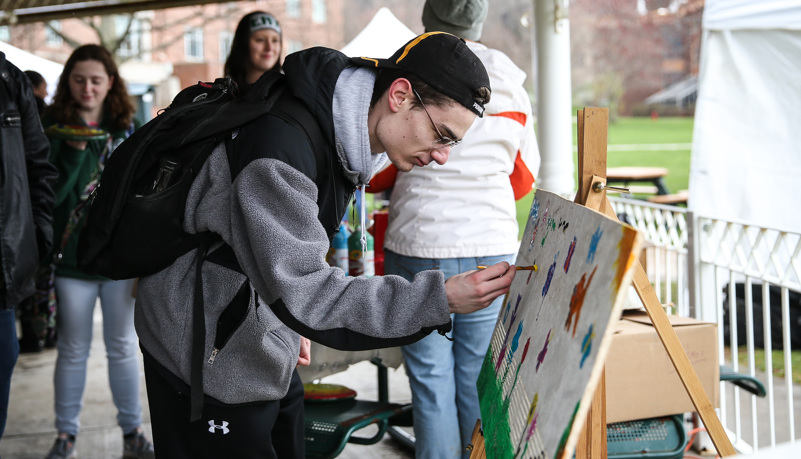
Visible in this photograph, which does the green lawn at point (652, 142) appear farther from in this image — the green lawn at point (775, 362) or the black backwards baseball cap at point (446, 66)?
the black backwards baseball cap at point (446, 66)

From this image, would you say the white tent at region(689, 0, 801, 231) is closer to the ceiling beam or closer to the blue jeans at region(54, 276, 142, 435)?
the ceiling beam

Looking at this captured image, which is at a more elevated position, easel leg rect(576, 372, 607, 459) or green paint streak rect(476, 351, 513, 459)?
green paint streak rect(476, 351, 513, 459)

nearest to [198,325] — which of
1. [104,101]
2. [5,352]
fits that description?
[5,352]

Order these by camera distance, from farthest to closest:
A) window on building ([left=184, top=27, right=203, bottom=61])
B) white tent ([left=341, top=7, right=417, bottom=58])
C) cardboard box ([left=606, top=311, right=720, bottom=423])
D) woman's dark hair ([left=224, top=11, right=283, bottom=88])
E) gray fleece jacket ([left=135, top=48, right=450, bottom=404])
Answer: window on building ([left=184, top=27, right=203, bottom=61]) → white tent ([left=341, top=7, right=417, bottom=58]) → woman's dark hair ([left=224, top=11, right=283, bottom=88]) → cardboard box ([left=606, top=311, right=720, bottom=423]) → gray fleece jacket ([left=135, top=48, right=450, bottom=404])

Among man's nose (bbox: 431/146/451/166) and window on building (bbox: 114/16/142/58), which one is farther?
window on building (bbox: 114/16/142/58)

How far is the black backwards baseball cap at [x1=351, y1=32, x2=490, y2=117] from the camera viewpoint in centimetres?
→ 156

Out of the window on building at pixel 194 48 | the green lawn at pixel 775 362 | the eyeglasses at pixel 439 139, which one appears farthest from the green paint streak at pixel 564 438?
the window on building at pixel 194 48

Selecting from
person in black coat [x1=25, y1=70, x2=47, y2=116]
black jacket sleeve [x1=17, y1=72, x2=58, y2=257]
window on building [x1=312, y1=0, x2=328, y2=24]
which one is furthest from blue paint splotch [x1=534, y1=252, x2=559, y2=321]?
window on building [x1=312, y1=0, x2=328, y2=24]

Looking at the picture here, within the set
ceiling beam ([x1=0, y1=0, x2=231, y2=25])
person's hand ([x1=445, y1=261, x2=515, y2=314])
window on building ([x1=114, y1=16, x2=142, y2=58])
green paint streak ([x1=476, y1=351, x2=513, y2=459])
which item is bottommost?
green paint streak ([x1=476, y1=351, x2=513, y2=459])

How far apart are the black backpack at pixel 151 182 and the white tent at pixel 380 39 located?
13.8ft

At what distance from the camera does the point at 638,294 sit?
1683 mm

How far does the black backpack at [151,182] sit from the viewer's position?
5.22 feet

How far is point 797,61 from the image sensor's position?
14.6 feet

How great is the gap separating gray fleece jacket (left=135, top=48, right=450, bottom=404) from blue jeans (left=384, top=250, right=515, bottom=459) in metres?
0.92
